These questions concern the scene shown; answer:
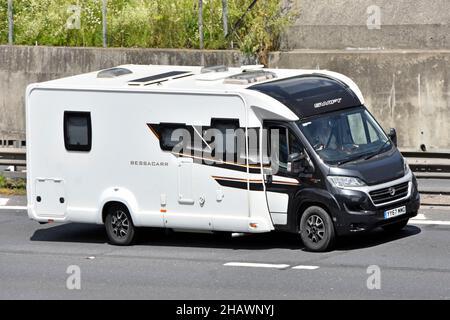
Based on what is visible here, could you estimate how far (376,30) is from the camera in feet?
83.0

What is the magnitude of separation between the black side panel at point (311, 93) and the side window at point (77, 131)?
8.72ft

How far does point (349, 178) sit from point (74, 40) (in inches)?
514

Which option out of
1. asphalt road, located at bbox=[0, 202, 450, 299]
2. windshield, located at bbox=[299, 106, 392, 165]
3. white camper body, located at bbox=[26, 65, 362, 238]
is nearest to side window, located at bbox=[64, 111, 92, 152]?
white camper body, located at bbox=[26, 65, 362, 238]

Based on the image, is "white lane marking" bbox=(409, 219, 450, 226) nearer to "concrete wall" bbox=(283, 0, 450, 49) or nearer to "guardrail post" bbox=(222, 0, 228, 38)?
"concrete wall" bbox=(283, 0, 450, 49)

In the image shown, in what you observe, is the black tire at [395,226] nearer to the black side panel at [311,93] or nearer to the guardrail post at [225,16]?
the black side panel at [311,93]

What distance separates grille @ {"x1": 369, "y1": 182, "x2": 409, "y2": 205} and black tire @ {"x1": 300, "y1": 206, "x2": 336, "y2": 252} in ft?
2.20

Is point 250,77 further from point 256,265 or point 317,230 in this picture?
point 256,265

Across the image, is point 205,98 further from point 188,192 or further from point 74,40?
point 74,40

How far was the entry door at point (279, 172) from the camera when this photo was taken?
665 inches

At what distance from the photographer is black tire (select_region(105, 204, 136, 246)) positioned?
1806 centimetres

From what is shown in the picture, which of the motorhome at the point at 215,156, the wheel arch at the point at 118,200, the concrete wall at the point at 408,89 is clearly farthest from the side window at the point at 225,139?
the concrete wall at the point at 408,89

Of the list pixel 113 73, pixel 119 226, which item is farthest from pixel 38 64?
pixel 119 226

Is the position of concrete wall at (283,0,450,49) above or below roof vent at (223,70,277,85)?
Answer: above
